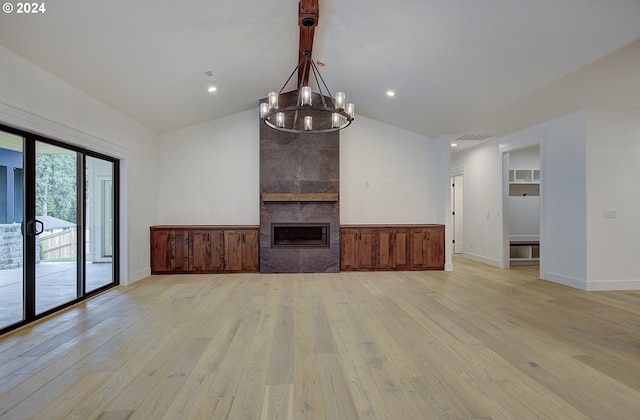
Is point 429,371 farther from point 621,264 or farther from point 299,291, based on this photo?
Answer: point 621,264

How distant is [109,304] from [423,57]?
508 centimetres

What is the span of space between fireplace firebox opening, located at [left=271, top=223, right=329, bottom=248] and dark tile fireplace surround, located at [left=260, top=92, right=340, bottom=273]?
0.06 ft

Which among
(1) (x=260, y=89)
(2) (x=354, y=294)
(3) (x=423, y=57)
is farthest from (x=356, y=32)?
(2) (x=354, y=294)

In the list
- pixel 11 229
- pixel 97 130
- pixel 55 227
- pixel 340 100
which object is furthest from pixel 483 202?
pixel 11 229

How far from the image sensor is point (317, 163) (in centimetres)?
615

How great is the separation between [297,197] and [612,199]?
4.94m

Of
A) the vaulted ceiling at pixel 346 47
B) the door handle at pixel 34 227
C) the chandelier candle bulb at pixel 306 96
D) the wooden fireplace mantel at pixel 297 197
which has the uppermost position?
the vaulted ceiling at pixel 346 47

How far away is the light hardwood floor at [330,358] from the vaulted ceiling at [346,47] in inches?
108

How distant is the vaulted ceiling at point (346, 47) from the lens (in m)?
2.85

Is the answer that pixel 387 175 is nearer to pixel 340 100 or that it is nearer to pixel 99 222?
pixel 340 100

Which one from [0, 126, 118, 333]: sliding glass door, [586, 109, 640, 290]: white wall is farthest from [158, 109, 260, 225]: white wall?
[586, 109, 640, 290]: white wall

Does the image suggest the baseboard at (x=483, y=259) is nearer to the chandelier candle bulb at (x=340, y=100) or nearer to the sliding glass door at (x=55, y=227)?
the chandelier candle bulb at (x=340, y=100)

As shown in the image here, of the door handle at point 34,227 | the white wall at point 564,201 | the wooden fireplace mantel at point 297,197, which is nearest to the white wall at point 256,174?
the wooden fireplace mantel at point 297,197

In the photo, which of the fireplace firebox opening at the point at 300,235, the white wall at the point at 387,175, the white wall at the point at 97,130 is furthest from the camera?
the white wall at the point at 387,175
